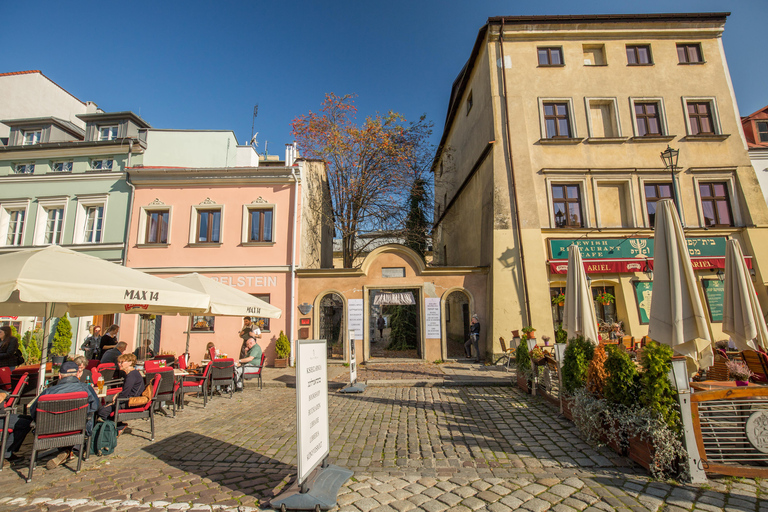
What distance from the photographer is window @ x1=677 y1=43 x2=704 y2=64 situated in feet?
54.7

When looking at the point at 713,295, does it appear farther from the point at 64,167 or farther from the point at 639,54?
the point at 64,167

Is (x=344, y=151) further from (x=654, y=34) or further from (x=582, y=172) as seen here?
(x=654, y=34)

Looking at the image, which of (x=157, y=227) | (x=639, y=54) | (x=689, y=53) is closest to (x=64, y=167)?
(x=157, y=227)

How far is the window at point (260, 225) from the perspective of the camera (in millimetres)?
15922

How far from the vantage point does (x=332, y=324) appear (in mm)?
17422

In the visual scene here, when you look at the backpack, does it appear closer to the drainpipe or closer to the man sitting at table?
the man sitting at table

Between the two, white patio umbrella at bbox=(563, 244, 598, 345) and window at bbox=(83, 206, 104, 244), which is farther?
window at bbox=(83, 206, 104, 244)

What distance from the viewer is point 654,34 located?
16688mm

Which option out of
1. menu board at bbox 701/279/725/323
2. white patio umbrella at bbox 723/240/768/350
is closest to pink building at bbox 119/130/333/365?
white patio umbrella at bbox 723/240/768/350

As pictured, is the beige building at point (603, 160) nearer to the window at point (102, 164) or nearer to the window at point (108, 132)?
the window at point (102, 164)

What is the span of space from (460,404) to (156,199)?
15049 millimetres

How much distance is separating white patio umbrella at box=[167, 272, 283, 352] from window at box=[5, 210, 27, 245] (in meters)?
13.4

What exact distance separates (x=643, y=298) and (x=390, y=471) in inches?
538

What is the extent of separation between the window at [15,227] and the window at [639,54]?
27833 mm
